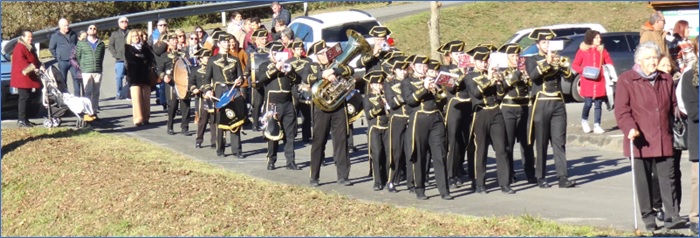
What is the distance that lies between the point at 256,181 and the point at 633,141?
206 inches

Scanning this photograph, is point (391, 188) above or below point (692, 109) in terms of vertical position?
below

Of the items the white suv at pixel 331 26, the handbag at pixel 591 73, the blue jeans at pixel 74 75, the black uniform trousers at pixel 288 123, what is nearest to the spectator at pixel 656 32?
the handbag at pixel 591 73

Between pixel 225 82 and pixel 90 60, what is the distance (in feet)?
17.6

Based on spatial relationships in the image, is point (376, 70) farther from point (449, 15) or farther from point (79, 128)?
point (449, 15)

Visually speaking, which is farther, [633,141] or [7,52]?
[7,52]

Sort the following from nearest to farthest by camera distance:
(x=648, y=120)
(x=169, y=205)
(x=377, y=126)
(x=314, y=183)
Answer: (x=648, y=120), (x=169, y=205), (x=377, y=126), (x=314, y=183)

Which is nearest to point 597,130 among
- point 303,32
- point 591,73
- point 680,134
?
point 591,73

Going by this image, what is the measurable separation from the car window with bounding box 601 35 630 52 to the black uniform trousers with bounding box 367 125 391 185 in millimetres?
9860

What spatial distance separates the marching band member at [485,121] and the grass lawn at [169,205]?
5.87 ft

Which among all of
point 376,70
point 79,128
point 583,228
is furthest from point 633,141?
point 79,128

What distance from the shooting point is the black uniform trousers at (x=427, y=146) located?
14.5 m

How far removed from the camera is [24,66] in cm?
2080

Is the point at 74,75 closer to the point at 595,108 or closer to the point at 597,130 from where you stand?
the point at 595,108

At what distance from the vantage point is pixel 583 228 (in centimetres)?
1176
